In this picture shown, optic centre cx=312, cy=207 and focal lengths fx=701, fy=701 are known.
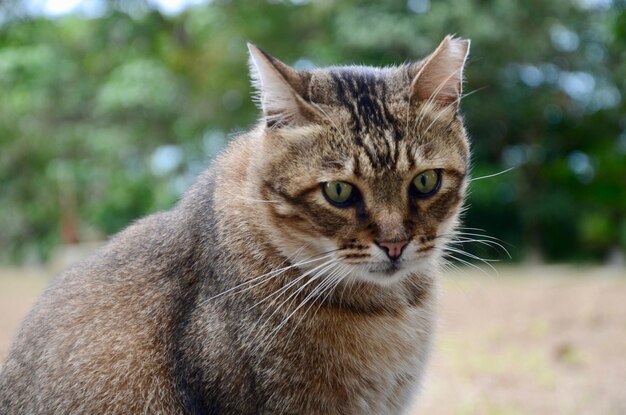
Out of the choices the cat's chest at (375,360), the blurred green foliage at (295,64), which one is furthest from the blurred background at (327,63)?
the cat's chest at (375,360)

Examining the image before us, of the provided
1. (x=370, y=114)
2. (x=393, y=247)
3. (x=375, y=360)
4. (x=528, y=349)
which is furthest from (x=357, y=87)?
(x=528, y=349)

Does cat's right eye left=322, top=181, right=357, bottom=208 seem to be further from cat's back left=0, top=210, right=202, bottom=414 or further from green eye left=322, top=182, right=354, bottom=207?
cat's back left=0, top=210, right=202, bottom=414

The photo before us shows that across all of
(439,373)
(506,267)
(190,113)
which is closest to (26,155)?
(190,113)

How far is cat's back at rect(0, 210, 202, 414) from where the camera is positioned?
2.44 meters

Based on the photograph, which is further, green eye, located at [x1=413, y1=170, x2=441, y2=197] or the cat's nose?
green eye, located at [x1=413, y1=170, x2=441, y2=197]

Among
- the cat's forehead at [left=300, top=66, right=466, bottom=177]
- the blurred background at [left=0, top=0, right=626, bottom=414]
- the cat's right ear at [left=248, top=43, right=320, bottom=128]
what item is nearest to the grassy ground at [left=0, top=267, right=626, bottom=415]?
the blurred background at [left=0, top=0, right=626, bottom=414]

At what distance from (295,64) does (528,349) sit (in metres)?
7.70

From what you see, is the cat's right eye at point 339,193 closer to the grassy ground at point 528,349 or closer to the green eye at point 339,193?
the green eye at point 339,193

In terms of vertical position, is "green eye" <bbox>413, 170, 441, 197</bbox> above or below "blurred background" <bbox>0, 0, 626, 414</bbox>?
above

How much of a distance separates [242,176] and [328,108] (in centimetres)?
45

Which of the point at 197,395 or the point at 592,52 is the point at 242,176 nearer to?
the point at 197,395

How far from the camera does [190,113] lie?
51.3ft

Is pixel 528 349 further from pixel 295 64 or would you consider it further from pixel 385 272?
pixel 295 64

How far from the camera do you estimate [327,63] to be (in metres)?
9.11
